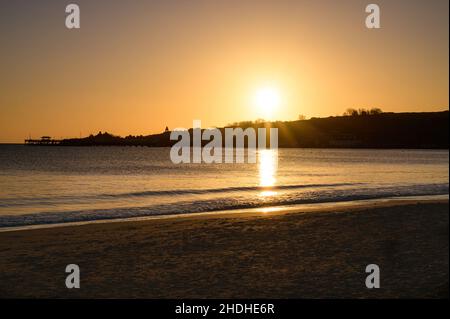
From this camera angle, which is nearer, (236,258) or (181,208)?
(236,258)

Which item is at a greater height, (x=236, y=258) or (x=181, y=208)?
(x=236, y=258)

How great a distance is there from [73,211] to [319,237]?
586 inches

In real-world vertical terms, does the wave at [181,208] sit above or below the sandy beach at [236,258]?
below

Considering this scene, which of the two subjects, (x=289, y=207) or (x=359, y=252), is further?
(x=289, y=207)

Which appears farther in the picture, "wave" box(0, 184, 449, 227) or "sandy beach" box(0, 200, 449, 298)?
"wave" box(0, 184, 449, 227)

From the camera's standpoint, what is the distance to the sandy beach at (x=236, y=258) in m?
9.30

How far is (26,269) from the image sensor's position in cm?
1127

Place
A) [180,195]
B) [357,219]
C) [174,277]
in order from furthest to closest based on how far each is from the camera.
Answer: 1. [180,195]
2. [357,219]
3. [174,277]

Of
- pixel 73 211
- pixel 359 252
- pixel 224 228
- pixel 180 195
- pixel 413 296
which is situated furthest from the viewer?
pixel 180 195

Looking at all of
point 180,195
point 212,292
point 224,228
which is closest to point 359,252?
point 212,292

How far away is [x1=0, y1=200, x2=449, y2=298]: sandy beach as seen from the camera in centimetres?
930

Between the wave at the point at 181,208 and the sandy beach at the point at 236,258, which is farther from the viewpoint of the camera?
the wave at the point at 181,208

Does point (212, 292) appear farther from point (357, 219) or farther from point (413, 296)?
point (357, 219)

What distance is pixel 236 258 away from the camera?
12.0 metres
